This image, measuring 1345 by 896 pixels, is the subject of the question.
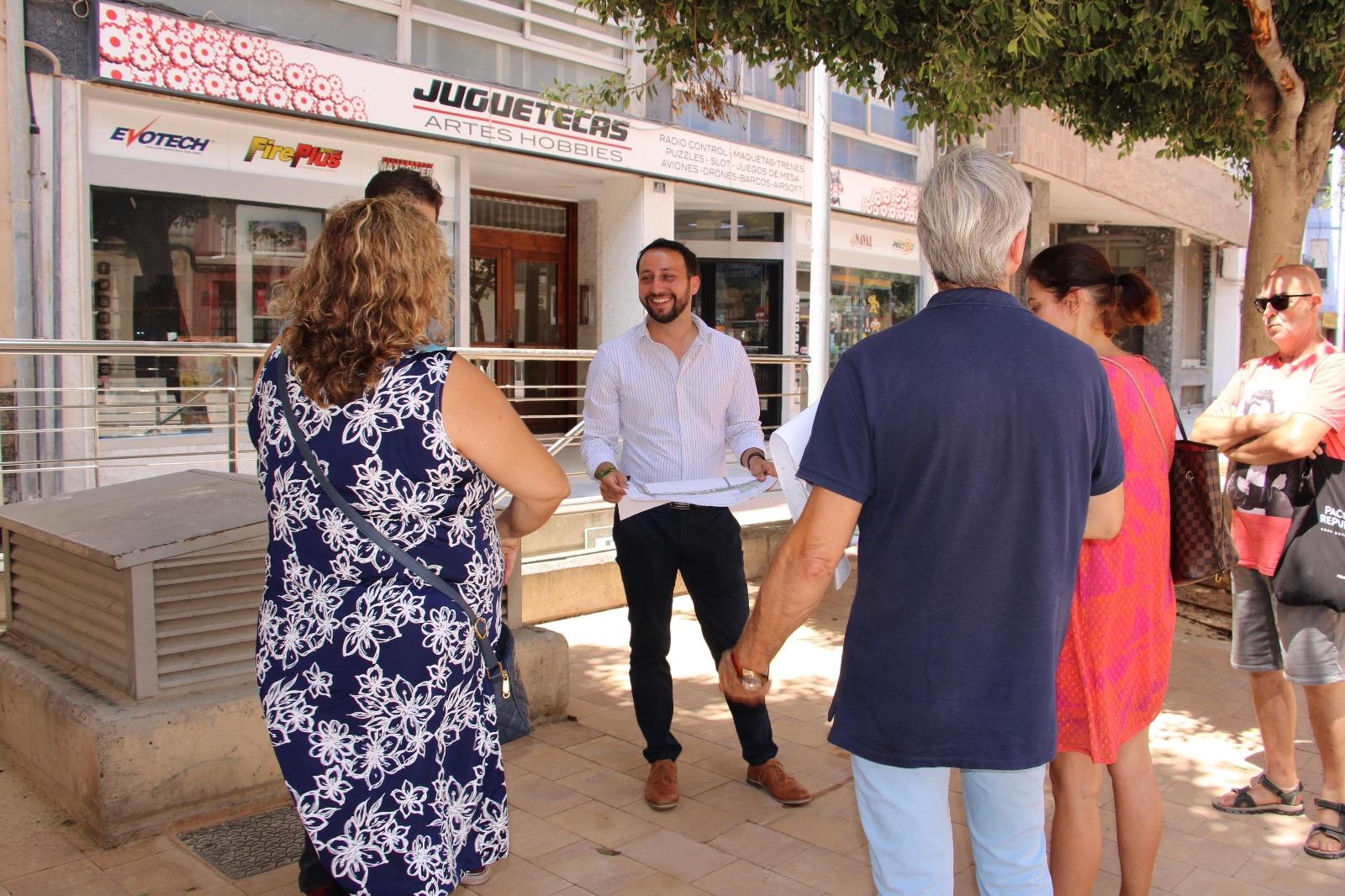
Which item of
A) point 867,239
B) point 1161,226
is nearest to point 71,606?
point 867,239

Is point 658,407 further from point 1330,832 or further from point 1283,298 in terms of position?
point 1330,832

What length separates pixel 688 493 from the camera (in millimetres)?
4055

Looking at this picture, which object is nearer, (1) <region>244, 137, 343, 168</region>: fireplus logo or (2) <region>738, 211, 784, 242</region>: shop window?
(1) <region>244, 137, 343, 168</region>: fireplus logo

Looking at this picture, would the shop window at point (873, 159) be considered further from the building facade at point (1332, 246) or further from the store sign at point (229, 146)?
the store sign at point (229, 146)

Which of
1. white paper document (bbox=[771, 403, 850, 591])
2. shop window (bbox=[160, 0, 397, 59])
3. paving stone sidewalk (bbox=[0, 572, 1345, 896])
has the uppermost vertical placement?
shop window (bbox=[160, 0, 397, 59])

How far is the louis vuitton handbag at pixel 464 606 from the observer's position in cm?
229

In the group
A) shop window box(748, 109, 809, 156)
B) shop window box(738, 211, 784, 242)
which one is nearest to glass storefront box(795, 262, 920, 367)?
shop window box(738, 211, 784, 242)

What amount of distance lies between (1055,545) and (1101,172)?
756 inches

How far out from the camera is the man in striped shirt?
4.12 meters

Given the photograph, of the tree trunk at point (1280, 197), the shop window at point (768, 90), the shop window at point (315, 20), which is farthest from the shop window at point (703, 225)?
the tree trunk at point (1280, 197)

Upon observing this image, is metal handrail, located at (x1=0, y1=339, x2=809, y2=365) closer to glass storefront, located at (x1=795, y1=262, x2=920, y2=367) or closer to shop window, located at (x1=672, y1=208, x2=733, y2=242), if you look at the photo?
shop window, located at (x1=672, y1=208, x2=733, y2=242)

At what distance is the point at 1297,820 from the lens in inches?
157

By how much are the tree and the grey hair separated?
3999 mm

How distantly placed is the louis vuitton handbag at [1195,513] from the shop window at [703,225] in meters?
13.2
